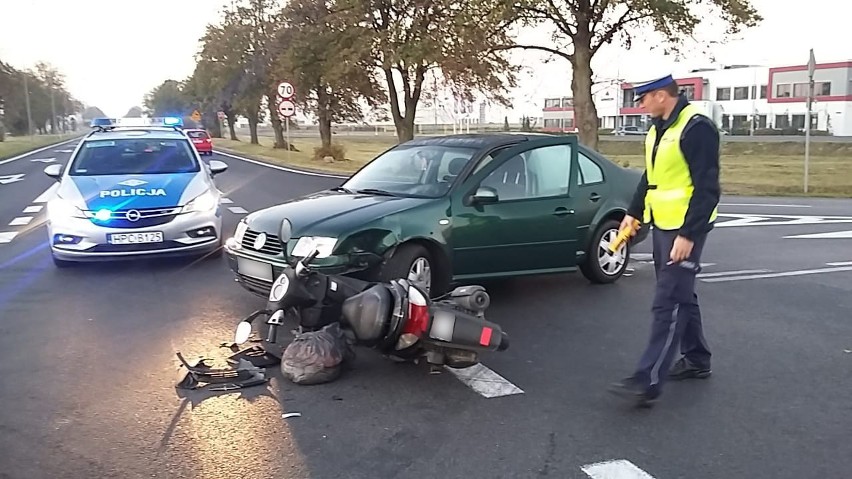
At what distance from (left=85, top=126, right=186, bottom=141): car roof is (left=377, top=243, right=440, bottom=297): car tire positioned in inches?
216

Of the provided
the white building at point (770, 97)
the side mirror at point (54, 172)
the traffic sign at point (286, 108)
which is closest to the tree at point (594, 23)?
the traffic sign at point (286, 108)

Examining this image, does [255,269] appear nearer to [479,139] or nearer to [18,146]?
[479,139]

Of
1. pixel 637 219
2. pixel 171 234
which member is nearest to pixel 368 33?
pixel 171 234

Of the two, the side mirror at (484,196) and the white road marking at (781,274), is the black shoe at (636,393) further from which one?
the white road marking at (781,274)

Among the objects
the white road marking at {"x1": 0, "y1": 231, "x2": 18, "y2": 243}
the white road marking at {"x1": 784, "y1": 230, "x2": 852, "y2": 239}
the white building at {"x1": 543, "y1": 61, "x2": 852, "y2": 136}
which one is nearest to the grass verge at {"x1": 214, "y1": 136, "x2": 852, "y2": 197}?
the white road marking at {"x1": 784, "y1": 230, "x2": 852, "y2": 239}

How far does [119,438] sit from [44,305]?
3.76 m

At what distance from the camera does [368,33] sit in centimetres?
3188

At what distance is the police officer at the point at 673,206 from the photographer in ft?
15.5

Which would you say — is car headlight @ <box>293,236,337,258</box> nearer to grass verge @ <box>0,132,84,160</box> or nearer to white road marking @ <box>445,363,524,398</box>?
white road marking @ <box>445,363,524,398</box>

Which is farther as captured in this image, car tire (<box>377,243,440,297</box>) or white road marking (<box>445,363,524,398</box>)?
car tire (<box>377,243,440,297</box>)

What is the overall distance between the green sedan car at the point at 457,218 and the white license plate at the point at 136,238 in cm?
210

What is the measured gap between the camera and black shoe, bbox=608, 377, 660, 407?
487 centimetres

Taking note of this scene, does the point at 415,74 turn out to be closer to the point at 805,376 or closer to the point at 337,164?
the point at 337,164

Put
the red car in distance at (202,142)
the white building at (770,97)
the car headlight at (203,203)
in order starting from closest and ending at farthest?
the car headlight at (203,203)
the red car in distance at (202,142)
the white building at (770,97)
